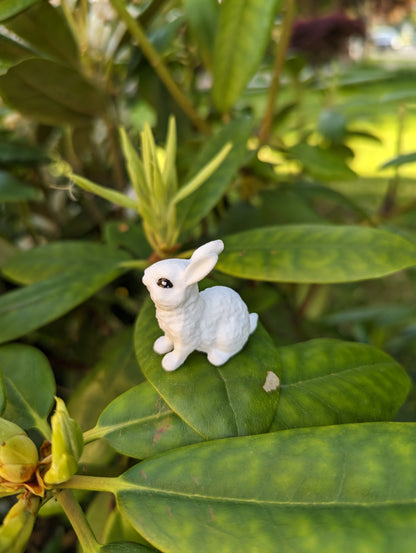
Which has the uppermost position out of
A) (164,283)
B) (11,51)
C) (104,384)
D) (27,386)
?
(11,51)

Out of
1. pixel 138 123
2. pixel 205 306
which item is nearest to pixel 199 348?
pixel 205 306

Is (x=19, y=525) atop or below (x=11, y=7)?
below

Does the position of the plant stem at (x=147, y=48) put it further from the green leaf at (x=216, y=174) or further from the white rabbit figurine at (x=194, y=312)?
the white rabbit figurine at (x=194, y=312)

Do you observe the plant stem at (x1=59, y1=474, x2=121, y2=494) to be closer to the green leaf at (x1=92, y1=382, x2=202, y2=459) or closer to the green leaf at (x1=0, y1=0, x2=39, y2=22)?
the green leaf at (x1=92, y1=382, x2=202, y2=459)

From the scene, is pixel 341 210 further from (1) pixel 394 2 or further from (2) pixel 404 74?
(1) pixel 394 2

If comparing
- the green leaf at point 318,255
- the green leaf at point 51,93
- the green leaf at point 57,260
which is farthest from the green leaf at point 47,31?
the green leaf at point 318,255

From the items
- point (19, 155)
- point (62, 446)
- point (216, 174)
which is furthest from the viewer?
point (19, 155)

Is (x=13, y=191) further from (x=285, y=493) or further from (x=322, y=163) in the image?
(x=285, y=493)

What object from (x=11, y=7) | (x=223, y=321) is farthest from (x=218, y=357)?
(x=11, y=7)
